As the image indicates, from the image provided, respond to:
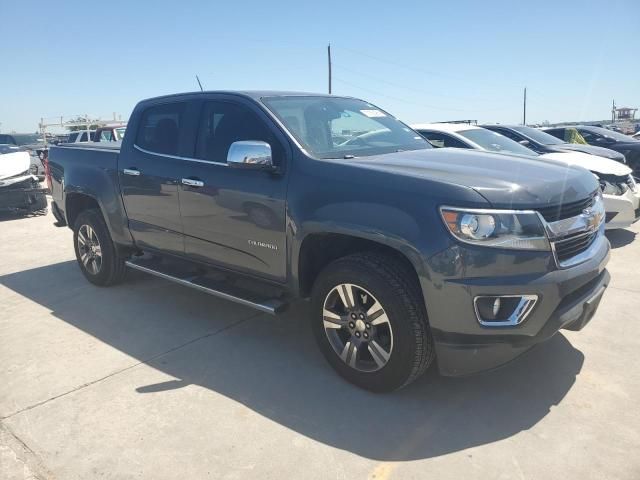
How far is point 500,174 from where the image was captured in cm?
295

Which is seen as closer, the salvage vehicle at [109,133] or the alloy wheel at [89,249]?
the alloy wheel at [89,249]

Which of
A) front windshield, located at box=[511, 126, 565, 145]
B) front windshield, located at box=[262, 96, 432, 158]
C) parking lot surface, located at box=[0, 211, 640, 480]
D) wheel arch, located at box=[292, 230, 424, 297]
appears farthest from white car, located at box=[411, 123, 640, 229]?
wheel arch, located at box=[292, 230, 424, 297]

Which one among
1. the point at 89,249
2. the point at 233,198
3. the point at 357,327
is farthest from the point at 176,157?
the point at 357,327

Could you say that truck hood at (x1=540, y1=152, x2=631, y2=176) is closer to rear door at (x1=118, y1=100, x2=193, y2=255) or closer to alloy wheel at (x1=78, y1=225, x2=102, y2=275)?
rear door at (x1=118, y1=100, x2=193, y2=255)

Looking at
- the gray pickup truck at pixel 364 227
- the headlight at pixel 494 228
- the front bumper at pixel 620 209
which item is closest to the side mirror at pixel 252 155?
the gray pickup truck at pixel 364 227

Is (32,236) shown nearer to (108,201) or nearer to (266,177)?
(108,201)

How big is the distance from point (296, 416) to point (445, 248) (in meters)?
1.30

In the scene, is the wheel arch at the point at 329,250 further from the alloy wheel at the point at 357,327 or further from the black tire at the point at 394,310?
the alloy wheel at the point at 357,327

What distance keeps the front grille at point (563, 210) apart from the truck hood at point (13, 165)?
388 inches

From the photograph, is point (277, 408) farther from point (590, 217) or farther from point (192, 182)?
point (590, 217)

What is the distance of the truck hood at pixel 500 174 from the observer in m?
2.70

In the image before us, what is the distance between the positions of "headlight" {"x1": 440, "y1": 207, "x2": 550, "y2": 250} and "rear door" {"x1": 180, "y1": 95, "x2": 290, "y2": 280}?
123 centimetres

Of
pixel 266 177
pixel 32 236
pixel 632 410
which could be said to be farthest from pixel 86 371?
pixel 32 236

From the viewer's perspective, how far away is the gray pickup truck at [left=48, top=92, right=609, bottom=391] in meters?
2.65
